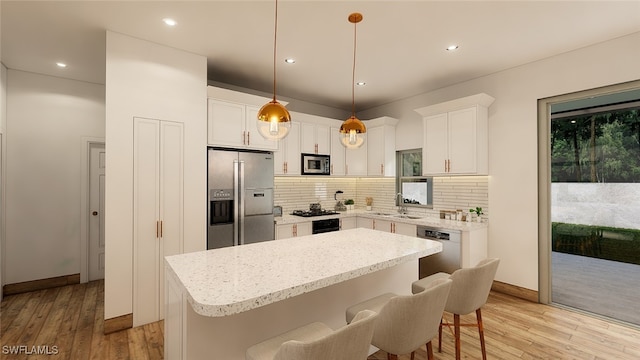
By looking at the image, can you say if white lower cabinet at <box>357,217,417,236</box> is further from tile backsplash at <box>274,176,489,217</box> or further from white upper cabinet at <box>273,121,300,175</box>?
white upper cabinet at <box>273,121,300,175</box>

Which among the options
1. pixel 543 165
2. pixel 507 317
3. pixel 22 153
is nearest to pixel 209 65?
pixel 22 153

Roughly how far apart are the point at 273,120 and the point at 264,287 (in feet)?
3.73

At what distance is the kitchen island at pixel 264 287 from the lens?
1.40 metres

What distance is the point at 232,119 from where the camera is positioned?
3.70 meters

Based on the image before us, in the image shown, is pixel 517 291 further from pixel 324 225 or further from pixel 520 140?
pixel 324 225

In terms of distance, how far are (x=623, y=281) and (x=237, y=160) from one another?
16.7 feet

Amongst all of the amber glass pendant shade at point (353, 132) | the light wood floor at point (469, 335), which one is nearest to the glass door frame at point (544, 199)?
the light wood floor at point (469, 335)

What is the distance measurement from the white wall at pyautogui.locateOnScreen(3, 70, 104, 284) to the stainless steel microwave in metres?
3.16

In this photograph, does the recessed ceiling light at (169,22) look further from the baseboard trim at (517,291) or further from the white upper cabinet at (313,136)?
the baseboard trim at (517,291)

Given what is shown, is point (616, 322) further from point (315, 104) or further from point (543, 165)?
point (315, 104)

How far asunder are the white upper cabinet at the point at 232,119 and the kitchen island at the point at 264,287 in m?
1.78

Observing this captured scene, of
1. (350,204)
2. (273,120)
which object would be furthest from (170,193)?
(350,204)

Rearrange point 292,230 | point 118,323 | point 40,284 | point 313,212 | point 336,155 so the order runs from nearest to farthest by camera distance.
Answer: point 118,323 < point 40,284 < point 292,230 < point 313,212 < point 336,155

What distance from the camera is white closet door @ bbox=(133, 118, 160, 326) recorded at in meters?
2.97
